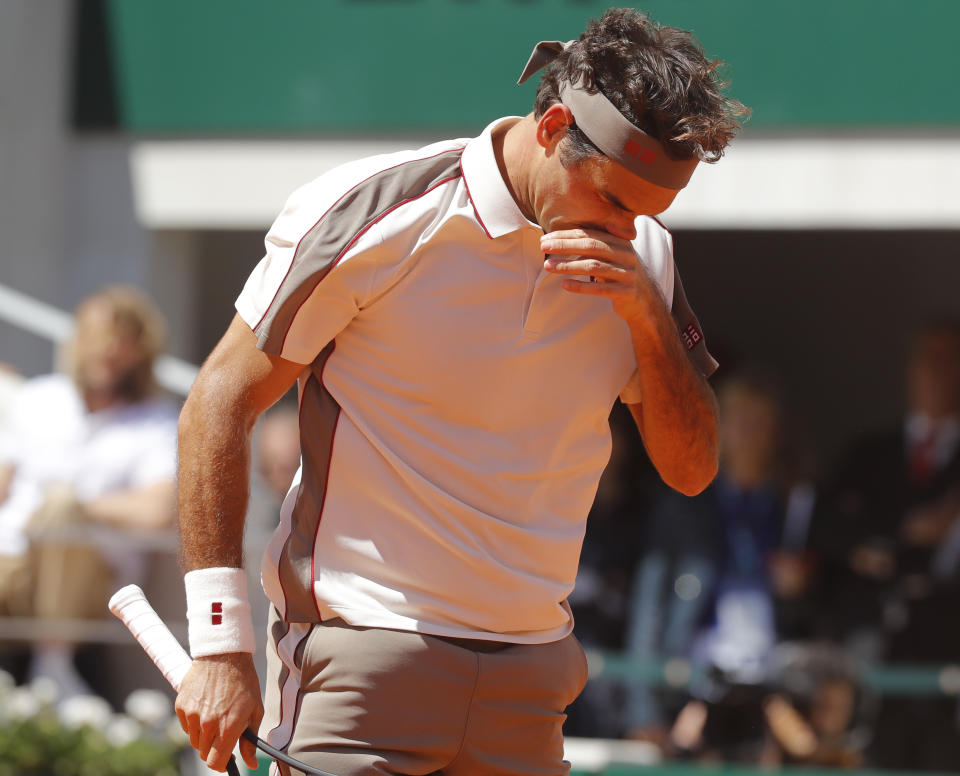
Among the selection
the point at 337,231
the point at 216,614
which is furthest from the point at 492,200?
the point at 216,614

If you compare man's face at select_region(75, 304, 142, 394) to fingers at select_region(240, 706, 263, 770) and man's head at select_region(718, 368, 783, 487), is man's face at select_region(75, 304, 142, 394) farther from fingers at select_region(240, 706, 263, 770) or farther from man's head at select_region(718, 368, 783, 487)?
fingers at select_region(240, 706, 263, 770)

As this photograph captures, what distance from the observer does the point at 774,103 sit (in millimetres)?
6672

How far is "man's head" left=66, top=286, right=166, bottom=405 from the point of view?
17.1ft

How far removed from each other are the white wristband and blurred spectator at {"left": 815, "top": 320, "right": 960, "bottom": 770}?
3.55 metres

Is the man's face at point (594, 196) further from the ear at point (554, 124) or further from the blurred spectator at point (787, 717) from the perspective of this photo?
the blurred spectator at point (787, 717)

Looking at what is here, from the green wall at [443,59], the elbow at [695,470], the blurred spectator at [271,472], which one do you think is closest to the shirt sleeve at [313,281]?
the elbow at [695,470]

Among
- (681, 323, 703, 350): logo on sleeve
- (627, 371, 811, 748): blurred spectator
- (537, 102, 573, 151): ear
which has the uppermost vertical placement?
(537, 102, 573, 151): ear

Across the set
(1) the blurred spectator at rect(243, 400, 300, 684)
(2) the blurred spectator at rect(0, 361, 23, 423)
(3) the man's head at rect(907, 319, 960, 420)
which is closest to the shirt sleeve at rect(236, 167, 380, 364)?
(1) the blurred spectator at rect(243, 400, 300, 684)

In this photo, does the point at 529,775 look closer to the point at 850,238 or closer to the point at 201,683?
the point at 201,683

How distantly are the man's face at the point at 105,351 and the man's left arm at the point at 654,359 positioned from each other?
10.00 ft

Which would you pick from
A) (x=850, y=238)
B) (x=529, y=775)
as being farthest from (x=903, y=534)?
(x=850, y=238)

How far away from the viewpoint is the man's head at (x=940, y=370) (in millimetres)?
5531

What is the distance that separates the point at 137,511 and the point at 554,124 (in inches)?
124

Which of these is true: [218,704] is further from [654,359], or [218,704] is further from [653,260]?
[653,260]
